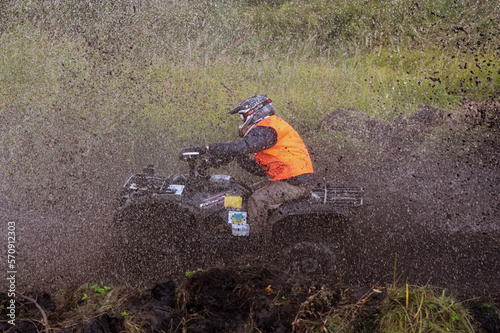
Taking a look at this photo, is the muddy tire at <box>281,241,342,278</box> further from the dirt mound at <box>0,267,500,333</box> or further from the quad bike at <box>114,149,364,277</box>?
the dirt mound at <box>0,267,500,333</box>

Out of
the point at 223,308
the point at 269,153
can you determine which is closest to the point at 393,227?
the point at 269,153

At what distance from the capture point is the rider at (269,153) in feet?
12.6

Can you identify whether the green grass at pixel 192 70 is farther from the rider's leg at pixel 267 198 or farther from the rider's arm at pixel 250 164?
the rider's leg at pixel 267 198

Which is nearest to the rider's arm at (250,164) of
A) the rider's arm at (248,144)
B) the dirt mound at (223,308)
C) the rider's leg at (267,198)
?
the rider's leg at (267,198)

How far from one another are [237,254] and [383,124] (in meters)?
4.78

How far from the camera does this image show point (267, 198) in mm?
4008

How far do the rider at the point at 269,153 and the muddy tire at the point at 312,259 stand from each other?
0.39 m

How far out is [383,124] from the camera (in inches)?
301

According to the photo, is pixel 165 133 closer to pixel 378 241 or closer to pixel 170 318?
pixel 378 241

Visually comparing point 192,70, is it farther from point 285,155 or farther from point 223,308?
point 223,308

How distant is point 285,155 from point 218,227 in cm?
98

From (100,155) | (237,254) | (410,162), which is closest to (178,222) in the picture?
(237,254)

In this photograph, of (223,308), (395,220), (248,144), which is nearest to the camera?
(223,308)

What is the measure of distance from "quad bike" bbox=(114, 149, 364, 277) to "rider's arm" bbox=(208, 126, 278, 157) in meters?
0.22
